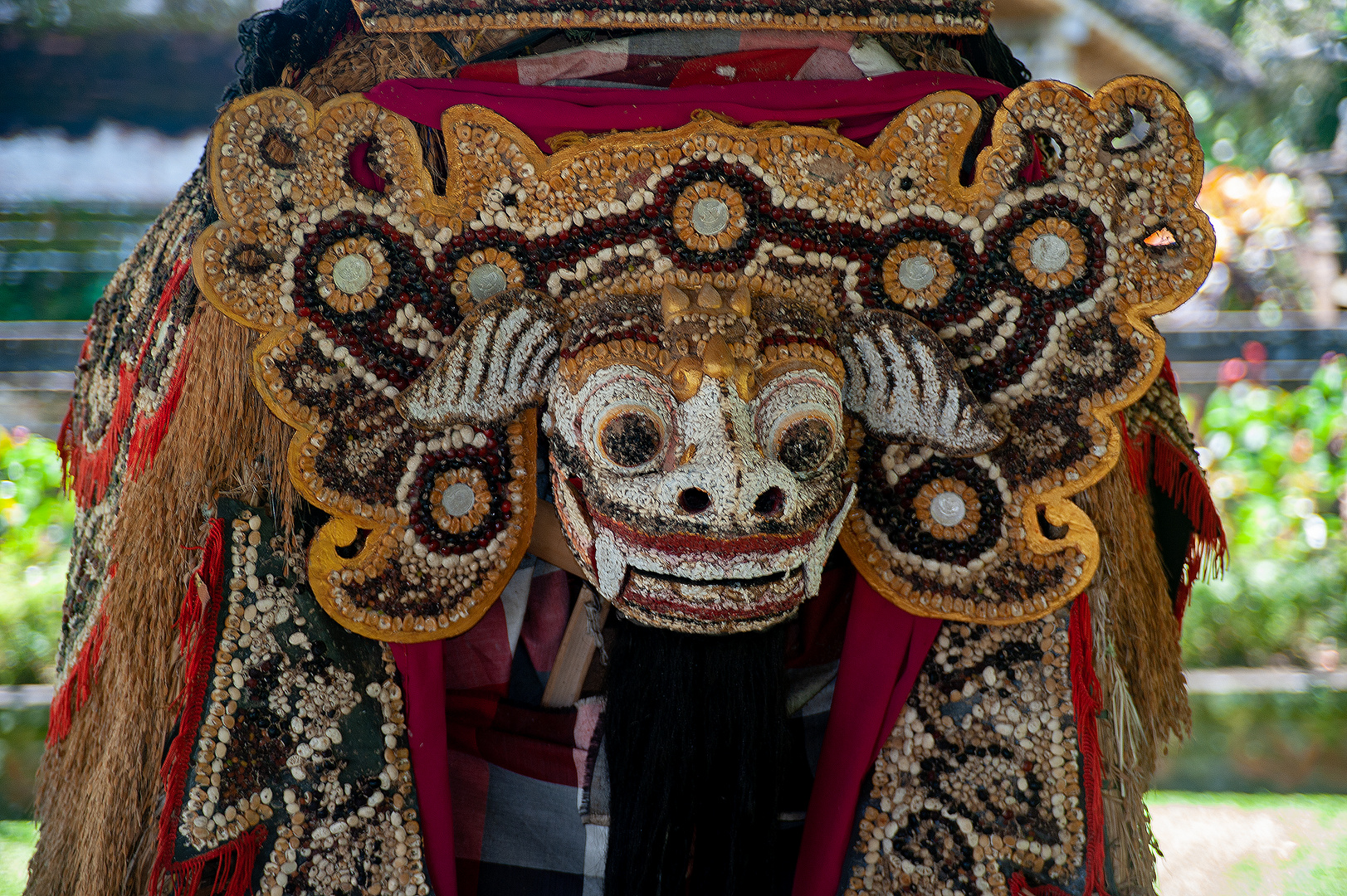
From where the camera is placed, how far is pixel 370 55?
1.21m

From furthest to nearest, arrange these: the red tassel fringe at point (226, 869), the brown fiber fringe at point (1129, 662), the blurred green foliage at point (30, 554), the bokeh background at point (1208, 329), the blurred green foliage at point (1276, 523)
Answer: the blurred green foliage at point (1276, 523) < the blurred green foliage at point (30, 554) < the bokeh background at point (1208, 329) < the brown fiber fringe at point (1129, 662) < the red tassel fringe at point (226, 869)

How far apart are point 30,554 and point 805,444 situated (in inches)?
129

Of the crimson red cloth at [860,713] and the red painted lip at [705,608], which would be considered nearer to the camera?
the red painted lip at [705,608]

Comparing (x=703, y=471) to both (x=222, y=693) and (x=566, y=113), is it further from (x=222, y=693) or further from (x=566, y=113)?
(x=222, y=693)

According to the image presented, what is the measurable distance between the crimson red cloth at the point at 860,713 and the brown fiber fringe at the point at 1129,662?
261mm

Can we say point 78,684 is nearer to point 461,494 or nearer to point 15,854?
point 461,494

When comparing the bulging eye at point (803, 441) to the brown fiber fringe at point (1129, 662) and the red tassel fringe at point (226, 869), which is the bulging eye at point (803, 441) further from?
the red tassel fringe at point (226, 869)

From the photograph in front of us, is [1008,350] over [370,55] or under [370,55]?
under

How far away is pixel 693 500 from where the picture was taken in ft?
3.29

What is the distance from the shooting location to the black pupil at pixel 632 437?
38.6 inches

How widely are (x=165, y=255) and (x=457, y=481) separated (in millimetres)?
627

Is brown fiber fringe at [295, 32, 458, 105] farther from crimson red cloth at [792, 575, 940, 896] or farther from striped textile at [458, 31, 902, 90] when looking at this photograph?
crimson red cloth at [792, 575, 940, 896]

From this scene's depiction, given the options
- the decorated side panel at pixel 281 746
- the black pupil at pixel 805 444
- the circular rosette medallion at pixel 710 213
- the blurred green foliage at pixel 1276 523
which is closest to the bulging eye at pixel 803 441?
the black pupil at pixel 805 444

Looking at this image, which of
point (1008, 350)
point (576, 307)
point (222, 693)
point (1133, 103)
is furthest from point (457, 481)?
point (1133, 103)
